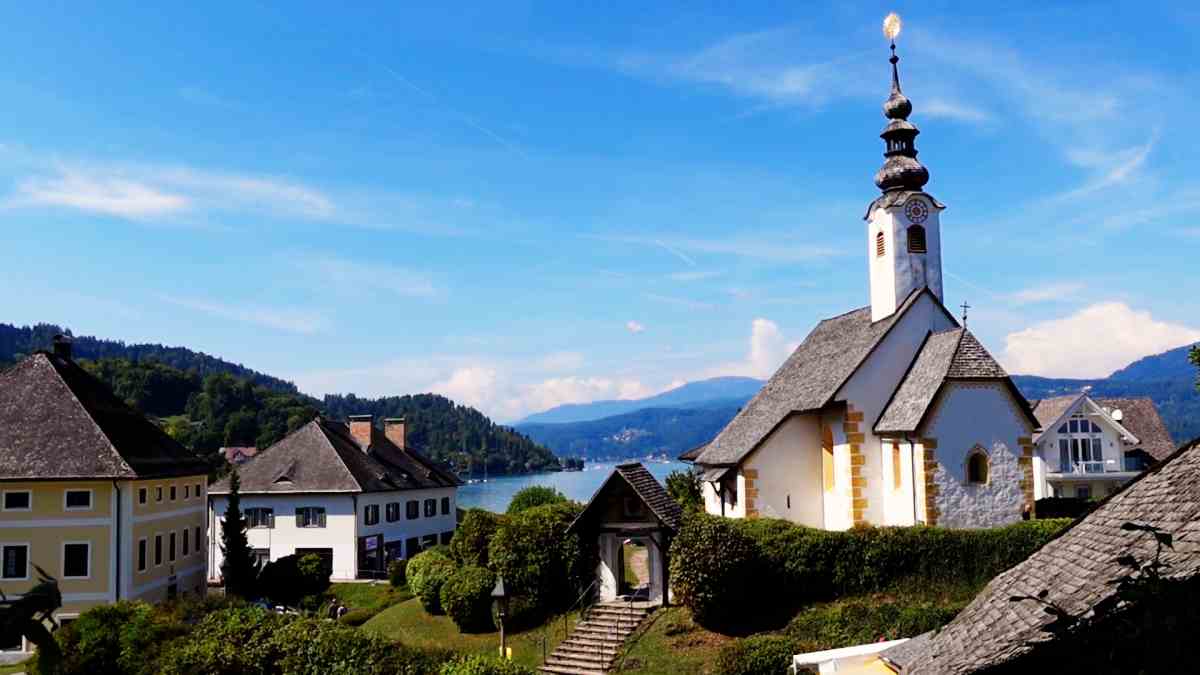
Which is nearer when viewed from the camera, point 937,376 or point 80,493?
→ point 937,376

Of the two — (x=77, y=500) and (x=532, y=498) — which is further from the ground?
(x=77, y=500)

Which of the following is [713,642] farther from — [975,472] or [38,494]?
[38,494]

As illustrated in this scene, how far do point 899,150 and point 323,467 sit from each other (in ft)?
114

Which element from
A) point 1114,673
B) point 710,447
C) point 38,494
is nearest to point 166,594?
point 38,494

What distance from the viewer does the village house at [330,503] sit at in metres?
49.8

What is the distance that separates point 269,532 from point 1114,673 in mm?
51969

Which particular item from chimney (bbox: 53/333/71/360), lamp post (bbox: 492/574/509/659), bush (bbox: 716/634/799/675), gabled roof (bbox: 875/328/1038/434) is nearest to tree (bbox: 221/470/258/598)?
chimney (bbox: 53/333/71/360)

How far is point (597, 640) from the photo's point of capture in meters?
26.2

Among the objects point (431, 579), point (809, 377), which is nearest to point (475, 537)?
point (431, 579)

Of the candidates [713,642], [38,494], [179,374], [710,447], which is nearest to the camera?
[713,642]

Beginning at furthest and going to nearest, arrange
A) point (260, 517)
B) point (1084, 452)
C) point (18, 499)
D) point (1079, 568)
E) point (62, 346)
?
point (1084, 452)
point (260, 517)
point (62, 346)
point (18, 499)
point (1079, 568)

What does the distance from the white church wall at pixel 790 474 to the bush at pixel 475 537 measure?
8.57m

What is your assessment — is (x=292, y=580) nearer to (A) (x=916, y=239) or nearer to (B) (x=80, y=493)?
(B) (x=80, y=493)

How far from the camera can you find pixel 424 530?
2274 inches
